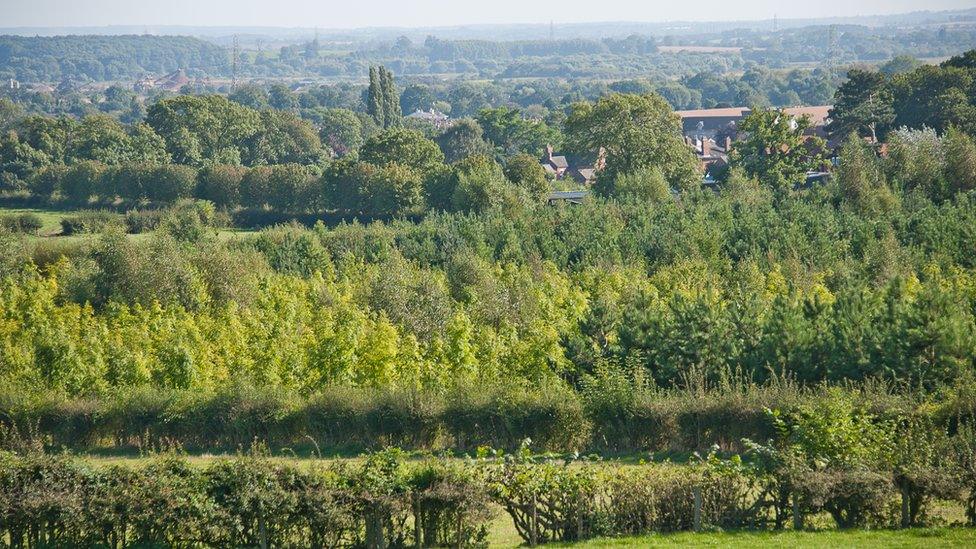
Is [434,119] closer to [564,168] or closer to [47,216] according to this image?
[564,168]

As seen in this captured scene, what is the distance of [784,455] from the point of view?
53.9ft

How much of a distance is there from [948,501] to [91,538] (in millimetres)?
13080

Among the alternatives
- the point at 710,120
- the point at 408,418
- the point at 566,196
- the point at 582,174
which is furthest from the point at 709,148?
the point at 408,418

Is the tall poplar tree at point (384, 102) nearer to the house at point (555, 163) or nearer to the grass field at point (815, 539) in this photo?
the house at point (555, 163)

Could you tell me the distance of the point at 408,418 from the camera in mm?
22797

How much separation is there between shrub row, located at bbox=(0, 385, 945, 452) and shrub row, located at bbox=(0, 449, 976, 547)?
3.95 metres

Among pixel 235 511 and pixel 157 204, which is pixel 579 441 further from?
pixel 157 204

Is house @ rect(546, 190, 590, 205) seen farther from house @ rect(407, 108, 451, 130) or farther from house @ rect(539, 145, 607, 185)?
house @ rect(407, 108, 451, 130)

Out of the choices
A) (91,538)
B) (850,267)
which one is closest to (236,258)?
(850,267)

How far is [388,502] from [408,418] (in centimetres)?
689

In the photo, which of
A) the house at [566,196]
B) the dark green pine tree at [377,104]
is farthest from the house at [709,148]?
the dark green pine tree at [377,104]

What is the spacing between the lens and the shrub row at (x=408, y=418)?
21641mm

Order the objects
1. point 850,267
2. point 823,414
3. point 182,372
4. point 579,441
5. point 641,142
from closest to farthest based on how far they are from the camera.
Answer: point 823,414 < point 579,441 < point 182,372 < point 850,267 < point 641,142

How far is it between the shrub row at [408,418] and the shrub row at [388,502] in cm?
395
